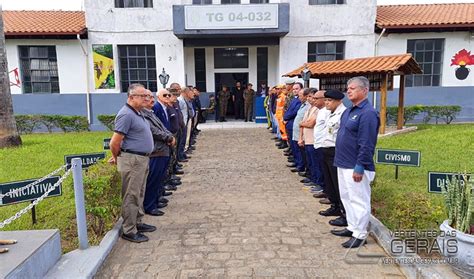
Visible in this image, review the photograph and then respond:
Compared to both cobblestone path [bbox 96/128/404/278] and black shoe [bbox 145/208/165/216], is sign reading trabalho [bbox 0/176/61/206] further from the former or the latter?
black shoe [bbox 145/208/165/216]

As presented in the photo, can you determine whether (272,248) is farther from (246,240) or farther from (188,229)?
(188,229)

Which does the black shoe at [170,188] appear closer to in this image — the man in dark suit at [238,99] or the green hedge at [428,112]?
the man in dark suit at [238,99]

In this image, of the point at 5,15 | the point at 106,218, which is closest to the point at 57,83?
the point at 5,15

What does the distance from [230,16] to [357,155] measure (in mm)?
12519

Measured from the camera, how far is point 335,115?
506cm

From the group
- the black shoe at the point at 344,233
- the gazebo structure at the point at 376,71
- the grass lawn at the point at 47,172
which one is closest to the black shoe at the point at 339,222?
the black shoe at the point at 344,233

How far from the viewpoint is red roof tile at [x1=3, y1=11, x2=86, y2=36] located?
53.8 ft

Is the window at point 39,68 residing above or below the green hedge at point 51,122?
above

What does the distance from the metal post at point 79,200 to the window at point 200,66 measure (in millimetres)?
14276

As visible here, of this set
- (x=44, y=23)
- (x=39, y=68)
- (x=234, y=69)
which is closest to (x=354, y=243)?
(x=234, y=69)

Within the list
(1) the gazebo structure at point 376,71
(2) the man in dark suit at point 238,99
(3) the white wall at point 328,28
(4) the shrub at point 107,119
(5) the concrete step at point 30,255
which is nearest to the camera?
(5) the concrete step at point 30,255

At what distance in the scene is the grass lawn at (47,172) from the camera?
17.2 ft

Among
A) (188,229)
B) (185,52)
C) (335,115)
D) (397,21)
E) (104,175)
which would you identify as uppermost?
(397,21)

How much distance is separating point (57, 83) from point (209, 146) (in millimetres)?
9574
